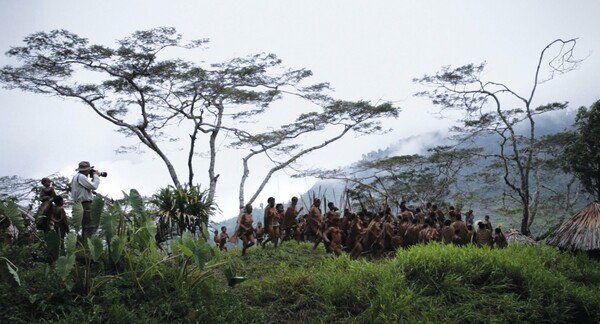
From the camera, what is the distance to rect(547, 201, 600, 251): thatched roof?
32.3ft

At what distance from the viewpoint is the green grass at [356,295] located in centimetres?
641

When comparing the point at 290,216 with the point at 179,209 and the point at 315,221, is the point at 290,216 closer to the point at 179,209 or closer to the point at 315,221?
the point at 315,221

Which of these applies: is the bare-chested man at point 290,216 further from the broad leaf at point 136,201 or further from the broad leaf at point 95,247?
the broad leaf at point 95,247

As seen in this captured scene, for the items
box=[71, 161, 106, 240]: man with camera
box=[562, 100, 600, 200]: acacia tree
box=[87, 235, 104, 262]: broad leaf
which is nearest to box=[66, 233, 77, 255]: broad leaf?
box=[87, 235, 104, 262]: broad leaf

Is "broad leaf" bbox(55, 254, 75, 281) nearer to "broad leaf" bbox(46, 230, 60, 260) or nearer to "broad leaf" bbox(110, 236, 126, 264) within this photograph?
"broad leaf" bbox(110, 236, 126, 264)

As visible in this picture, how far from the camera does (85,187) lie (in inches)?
340

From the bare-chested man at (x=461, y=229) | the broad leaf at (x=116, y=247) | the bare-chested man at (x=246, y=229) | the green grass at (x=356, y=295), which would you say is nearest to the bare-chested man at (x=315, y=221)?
the bare-chested man at (x=246, y=229)

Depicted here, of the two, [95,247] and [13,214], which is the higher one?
[13,214]

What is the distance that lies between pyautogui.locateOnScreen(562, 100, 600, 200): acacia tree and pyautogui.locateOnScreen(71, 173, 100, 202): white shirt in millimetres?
15772

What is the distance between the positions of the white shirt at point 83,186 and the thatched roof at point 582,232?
9.96 m

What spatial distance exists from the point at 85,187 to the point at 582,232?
10292 millimetres

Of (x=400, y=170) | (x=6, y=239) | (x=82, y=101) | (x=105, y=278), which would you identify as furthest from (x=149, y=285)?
(x=400, y=170)

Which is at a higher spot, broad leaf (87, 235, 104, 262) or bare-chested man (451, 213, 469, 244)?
broad leaf (87, 235, 104, 262)

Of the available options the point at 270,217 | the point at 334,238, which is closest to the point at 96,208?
the point at 270,217
